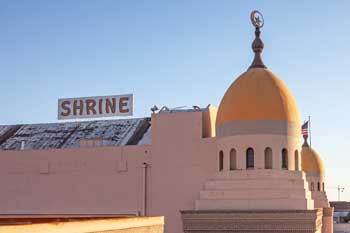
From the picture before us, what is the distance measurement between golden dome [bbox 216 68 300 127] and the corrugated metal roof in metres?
9.50

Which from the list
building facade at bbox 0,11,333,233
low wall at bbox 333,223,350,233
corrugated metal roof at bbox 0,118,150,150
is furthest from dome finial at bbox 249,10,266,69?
low wall at bbox 333,223,350,233

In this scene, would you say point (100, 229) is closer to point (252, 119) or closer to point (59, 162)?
point (252, 119)

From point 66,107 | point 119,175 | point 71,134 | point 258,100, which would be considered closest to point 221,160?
point 258,100

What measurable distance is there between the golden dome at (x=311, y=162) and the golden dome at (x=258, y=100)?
1438 cm

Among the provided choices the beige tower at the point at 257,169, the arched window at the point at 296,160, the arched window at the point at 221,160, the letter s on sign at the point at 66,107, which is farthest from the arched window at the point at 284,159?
the letter s on sign at the point at 66,107

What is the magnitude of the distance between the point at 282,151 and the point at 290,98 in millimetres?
2126

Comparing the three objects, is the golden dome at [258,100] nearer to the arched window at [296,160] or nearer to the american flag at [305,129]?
the arched window at [296,160]

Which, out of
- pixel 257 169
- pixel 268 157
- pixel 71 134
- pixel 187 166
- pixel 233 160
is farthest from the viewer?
pixel 71 134

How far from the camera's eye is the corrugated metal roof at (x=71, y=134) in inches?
1231

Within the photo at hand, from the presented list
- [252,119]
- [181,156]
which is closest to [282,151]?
[252,119]

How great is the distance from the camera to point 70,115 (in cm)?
3306

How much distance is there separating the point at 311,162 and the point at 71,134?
572 inches

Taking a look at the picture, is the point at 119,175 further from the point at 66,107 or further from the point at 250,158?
the point at 250,158

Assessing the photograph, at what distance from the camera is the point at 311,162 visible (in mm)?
35688
